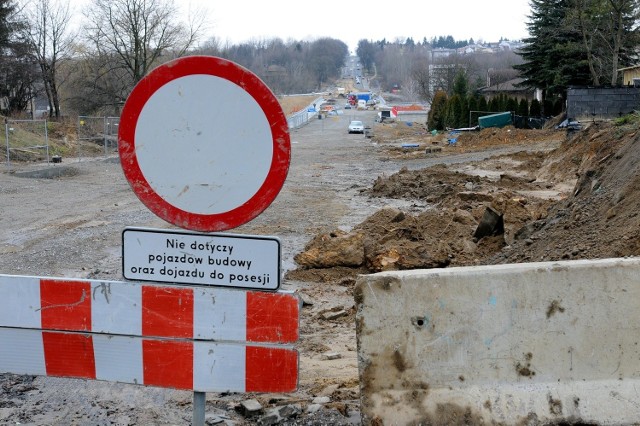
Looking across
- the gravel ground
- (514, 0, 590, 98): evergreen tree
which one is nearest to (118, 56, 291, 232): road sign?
the gravel ground

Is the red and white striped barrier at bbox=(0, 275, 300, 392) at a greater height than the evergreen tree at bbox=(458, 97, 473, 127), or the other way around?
the evergreen tree at bbox=(458, 97, 473, 127)

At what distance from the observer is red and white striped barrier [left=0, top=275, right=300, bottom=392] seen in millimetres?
3268

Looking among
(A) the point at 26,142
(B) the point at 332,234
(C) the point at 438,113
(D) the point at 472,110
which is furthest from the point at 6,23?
(B) the point at 332,234

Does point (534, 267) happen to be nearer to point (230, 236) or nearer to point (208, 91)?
point (230, 236)

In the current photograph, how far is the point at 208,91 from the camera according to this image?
3.22 metres

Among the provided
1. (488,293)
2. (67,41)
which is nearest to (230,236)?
(488,293)

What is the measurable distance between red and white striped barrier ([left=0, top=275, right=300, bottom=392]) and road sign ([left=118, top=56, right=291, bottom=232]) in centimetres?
37

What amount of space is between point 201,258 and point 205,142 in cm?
51

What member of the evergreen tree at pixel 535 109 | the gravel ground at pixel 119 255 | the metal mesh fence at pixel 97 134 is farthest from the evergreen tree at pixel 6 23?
the evergreen tree at pixel 535 109

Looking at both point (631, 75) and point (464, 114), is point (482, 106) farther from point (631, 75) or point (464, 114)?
point (631, 75)

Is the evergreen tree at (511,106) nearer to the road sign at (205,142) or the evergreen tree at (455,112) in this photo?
the evergreen tree at (455,112)

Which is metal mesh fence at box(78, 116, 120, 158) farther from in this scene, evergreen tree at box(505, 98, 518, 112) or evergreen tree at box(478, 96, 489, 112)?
evergreen tree at box(505, 98, 518, 112)

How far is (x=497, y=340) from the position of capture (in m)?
3.90

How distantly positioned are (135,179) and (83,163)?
3073cm
